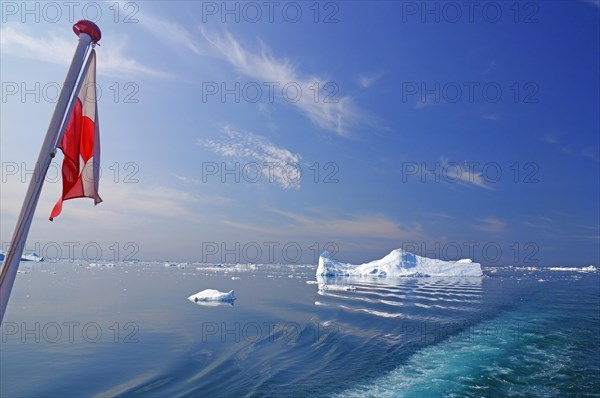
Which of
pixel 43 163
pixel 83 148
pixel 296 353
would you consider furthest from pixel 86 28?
pixel 296 353

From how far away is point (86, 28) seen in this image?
4348mm

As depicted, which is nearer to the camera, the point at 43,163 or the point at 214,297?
the point at 43,163

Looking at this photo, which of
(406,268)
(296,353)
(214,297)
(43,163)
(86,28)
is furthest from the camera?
(406,268)

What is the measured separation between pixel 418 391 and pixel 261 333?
1234 cm

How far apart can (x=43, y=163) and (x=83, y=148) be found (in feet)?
3.05

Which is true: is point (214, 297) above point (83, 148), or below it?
below

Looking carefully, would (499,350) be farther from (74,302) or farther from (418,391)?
(74,302)

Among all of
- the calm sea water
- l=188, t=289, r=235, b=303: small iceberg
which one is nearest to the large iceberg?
l=188, t=289, r=235, b=303: small iceberg

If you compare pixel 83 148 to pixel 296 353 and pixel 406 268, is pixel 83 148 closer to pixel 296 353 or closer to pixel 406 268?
pixel 296 353

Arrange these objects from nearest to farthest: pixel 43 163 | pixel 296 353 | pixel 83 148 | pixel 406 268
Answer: pixel 43 163
pixel 83 148
pixel 296 353
pixel 406 268

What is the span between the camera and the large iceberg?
3996 inches

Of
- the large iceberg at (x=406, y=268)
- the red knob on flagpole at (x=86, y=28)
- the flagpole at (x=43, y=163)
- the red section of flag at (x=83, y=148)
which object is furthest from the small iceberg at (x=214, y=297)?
the large iceberg at (x=406, y=268)

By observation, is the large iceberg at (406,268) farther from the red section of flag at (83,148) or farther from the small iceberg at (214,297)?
the red section of flag at (83,148)

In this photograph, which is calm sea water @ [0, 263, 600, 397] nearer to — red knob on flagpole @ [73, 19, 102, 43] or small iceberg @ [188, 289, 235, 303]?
small iceberg @ [188, 289, 235, 303]
